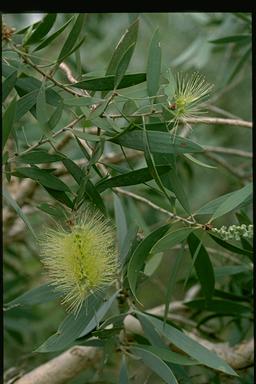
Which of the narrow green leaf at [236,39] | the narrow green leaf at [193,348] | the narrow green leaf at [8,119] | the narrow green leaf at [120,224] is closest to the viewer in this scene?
the narrow green leaf at [8,119]

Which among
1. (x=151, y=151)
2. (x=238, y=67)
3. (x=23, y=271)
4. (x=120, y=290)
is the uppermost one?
(x=238, y=67)

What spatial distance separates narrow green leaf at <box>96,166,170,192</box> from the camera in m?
0.78

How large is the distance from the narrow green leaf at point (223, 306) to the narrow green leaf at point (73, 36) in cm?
44

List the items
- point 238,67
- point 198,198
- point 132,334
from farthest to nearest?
point 198,198, point 238,67, point 132,334

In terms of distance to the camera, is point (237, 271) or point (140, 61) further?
point (140, 61)

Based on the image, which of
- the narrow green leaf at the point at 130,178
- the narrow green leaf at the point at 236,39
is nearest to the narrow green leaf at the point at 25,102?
the narrow green leaf at the point at 130,178

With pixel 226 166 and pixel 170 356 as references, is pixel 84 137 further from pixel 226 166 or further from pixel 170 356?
pixel 226 166

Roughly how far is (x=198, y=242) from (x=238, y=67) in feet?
1.95

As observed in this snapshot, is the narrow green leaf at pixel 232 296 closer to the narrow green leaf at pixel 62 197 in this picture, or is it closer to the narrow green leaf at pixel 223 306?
the narrow green leaf at pixel 223 306

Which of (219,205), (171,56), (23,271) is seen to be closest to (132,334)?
(219,205)

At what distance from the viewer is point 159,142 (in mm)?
753

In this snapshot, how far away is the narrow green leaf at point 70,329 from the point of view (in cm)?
83
